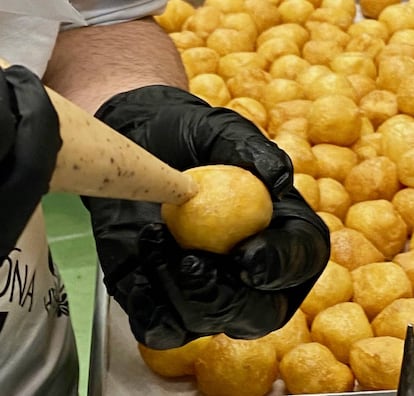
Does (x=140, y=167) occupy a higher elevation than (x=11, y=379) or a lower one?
higher

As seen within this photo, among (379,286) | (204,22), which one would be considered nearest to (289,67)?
(204,22)

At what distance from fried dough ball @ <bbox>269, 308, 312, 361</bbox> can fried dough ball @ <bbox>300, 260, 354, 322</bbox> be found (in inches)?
1.2

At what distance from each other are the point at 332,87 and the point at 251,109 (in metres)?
0.17

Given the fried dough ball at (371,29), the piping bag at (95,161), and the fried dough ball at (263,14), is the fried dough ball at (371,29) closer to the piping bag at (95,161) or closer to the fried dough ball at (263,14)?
the fried dough ball at (263,14)

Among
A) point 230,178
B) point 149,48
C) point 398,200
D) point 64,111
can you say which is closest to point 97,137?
point 64,111

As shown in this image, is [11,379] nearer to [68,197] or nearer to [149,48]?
[149,48]

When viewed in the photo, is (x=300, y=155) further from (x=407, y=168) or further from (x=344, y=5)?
(x=344, y=5)

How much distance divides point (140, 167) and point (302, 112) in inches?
41.4

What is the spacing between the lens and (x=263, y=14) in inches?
75.6

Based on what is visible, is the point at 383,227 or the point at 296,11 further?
the point at 296,11

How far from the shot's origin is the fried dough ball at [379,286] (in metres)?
1.16

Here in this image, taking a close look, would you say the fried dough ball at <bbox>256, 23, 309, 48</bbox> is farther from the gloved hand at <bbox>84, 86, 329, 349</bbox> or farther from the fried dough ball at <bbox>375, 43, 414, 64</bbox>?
the gloved hand at <bbox>84, 86, 329, 349</bbox>

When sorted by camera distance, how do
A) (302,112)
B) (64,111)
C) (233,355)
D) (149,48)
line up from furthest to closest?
(302,112) → (149,48) → (233,355) → (64,111)

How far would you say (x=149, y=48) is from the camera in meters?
1.30
